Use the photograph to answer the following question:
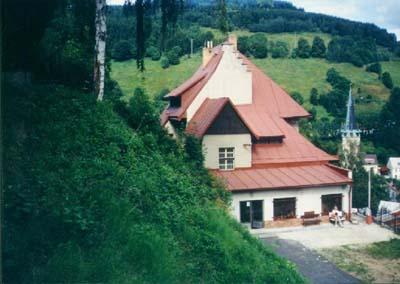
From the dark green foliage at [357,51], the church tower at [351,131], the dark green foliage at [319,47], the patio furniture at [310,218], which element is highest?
the dark green foliage at [319,47]

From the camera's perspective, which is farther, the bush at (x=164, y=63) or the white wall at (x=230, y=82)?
the bush at (x=164, y=63)

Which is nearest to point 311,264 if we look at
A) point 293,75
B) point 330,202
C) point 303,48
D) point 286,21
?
point 330,202

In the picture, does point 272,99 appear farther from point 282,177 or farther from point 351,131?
point 282,177

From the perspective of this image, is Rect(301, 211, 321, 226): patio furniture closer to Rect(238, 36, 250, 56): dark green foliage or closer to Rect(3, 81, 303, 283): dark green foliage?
Rect(3, 81, 303, 283): dark green foliage

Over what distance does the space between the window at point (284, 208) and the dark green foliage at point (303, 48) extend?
78.4 ft

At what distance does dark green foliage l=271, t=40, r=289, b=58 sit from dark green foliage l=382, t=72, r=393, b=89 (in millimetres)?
28650

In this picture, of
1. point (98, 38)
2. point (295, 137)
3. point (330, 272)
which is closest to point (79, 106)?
point (98, 38)

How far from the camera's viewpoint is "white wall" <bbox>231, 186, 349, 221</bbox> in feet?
66.0

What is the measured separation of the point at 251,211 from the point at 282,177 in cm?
227

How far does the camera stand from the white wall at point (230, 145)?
21.9m

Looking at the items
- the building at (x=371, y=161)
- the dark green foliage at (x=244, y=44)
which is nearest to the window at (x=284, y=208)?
the building at (x=371, y=161)

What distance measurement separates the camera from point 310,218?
20.3 m

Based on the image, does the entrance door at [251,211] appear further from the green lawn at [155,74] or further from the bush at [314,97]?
the green lawn at [155,74]

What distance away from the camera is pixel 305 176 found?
2130 cm
